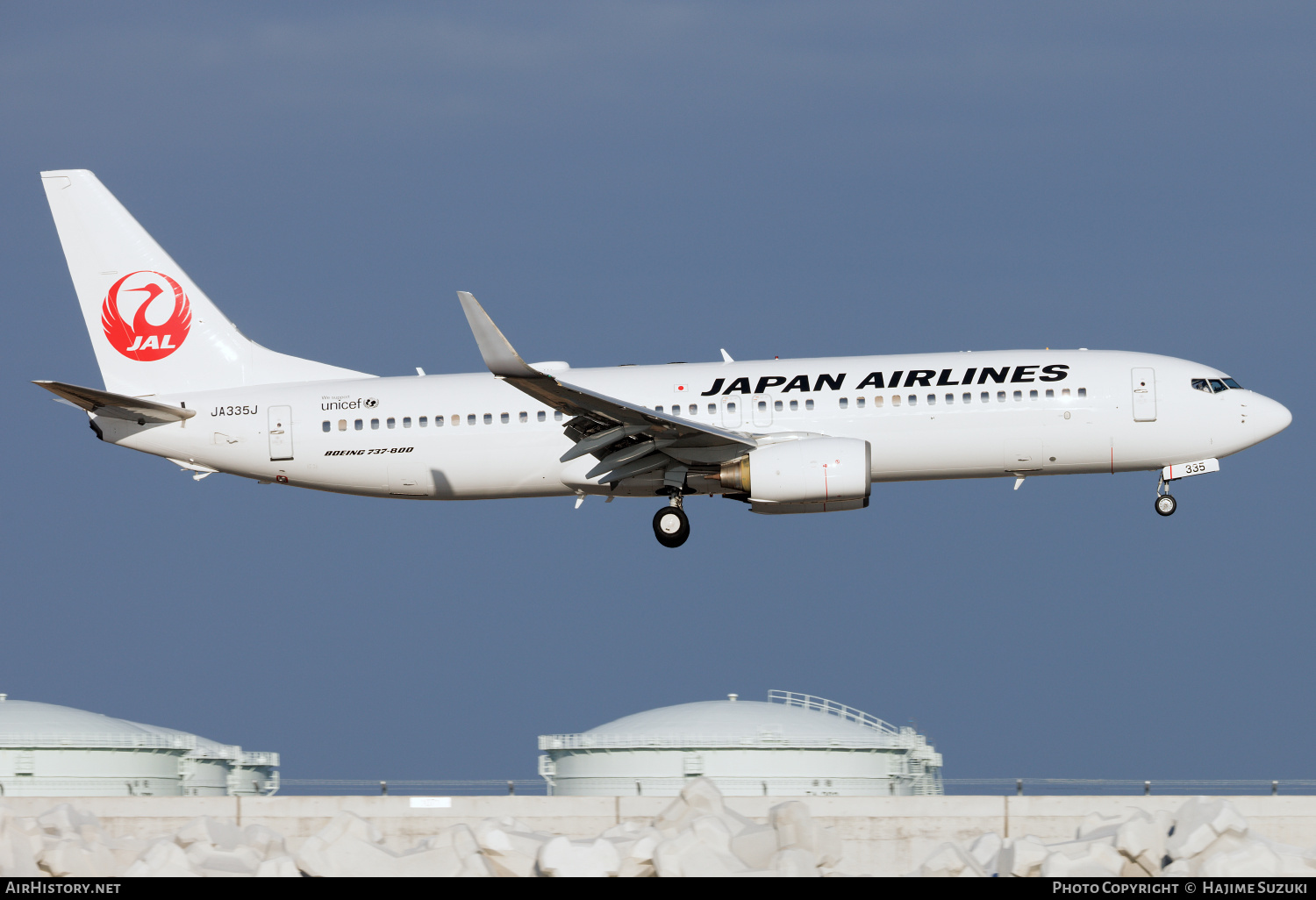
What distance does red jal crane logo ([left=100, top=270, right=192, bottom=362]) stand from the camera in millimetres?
43562

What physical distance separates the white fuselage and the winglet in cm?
532

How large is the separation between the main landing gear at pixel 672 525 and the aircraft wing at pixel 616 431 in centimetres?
107

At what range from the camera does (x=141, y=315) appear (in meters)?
43.9

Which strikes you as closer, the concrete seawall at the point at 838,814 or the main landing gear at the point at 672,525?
the concrete seawall at the point at 838,814

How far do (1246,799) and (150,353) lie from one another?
1135 inches

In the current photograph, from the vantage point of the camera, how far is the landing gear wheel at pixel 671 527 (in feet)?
131

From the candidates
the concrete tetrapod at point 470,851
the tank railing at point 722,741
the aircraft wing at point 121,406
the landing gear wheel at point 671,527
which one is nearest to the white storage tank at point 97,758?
the tank railing at point 722,741

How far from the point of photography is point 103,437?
4144 cm

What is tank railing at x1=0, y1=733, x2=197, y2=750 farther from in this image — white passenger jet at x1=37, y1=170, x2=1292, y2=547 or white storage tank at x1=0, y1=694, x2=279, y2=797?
white passenger jet at x1=37, y1=170, x2=1292, y2=547

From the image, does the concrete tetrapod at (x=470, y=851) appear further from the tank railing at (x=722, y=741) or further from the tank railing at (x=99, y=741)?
the tank railing at (x=99, y=741)

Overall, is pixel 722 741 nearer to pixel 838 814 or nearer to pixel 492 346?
pixel 838 814

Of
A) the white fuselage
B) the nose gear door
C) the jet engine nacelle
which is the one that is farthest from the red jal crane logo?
the nose gear door

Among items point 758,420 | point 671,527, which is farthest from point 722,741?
point 758,420

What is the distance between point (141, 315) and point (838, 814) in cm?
2287
